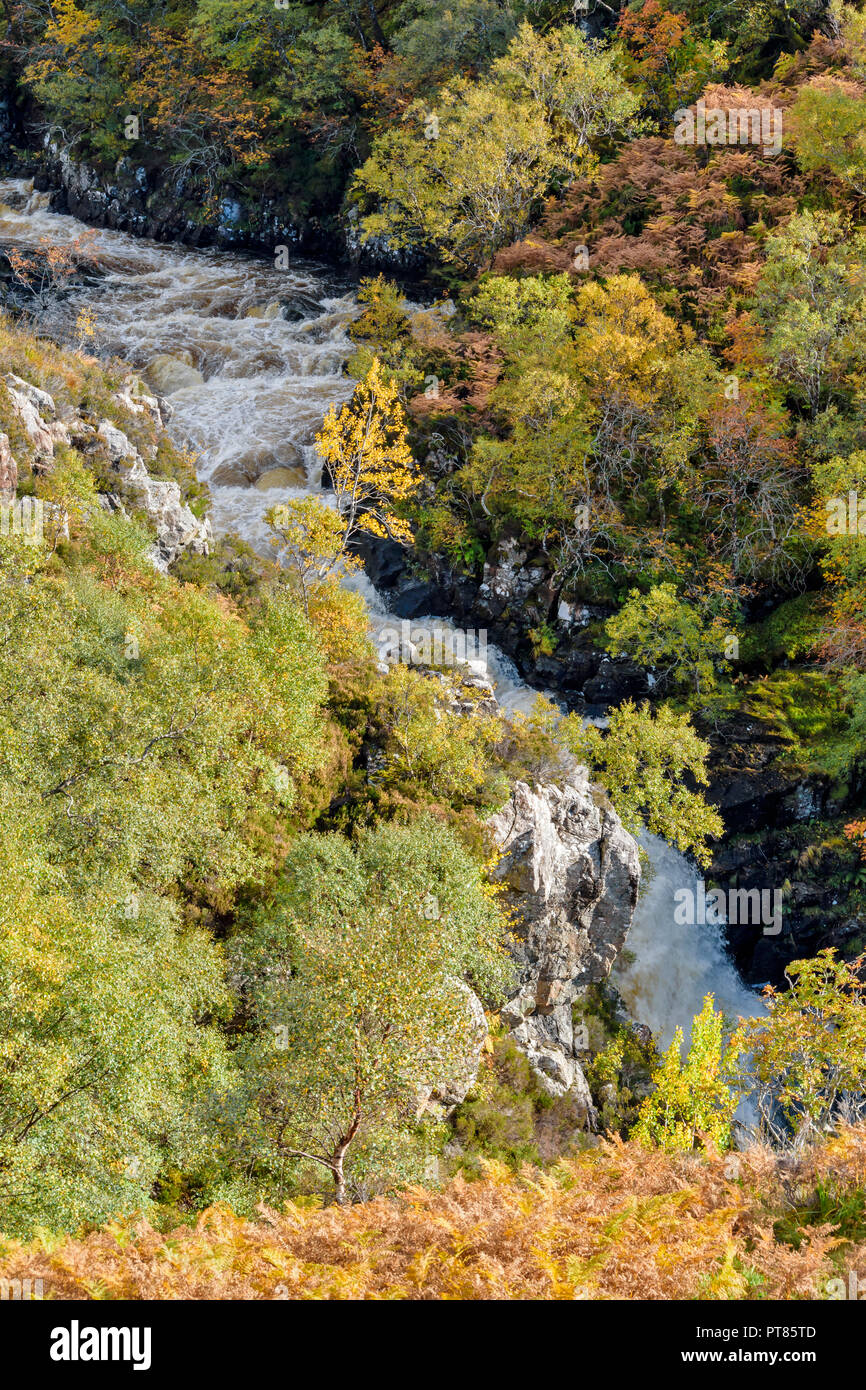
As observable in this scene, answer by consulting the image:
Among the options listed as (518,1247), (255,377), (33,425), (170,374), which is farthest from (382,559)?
(518,1247)

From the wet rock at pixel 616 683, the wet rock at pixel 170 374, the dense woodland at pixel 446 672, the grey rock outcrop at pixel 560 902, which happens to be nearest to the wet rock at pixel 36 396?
the dense woodland at pixel 446 672

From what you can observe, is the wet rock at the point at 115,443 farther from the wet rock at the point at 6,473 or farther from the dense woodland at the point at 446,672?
the wet rock at the point at 6,473

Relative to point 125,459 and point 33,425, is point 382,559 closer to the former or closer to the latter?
point 125,459

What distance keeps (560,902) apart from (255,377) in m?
28.7

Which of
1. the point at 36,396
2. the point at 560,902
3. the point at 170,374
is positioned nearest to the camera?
the point at 560,902

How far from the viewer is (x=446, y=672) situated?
87.2 feet

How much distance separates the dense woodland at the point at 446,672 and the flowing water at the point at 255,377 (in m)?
1.42

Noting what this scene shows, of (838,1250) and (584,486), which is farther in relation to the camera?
(584,486)

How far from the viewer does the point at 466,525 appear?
1391 inches

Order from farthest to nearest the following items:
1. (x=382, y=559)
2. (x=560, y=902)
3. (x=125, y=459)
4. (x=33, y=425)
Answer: (x=382, y=559) < (x=125, y=459) < (x=33, y=425) < (x=560, y=902)

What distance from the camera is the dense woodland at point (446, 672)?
1199cm
